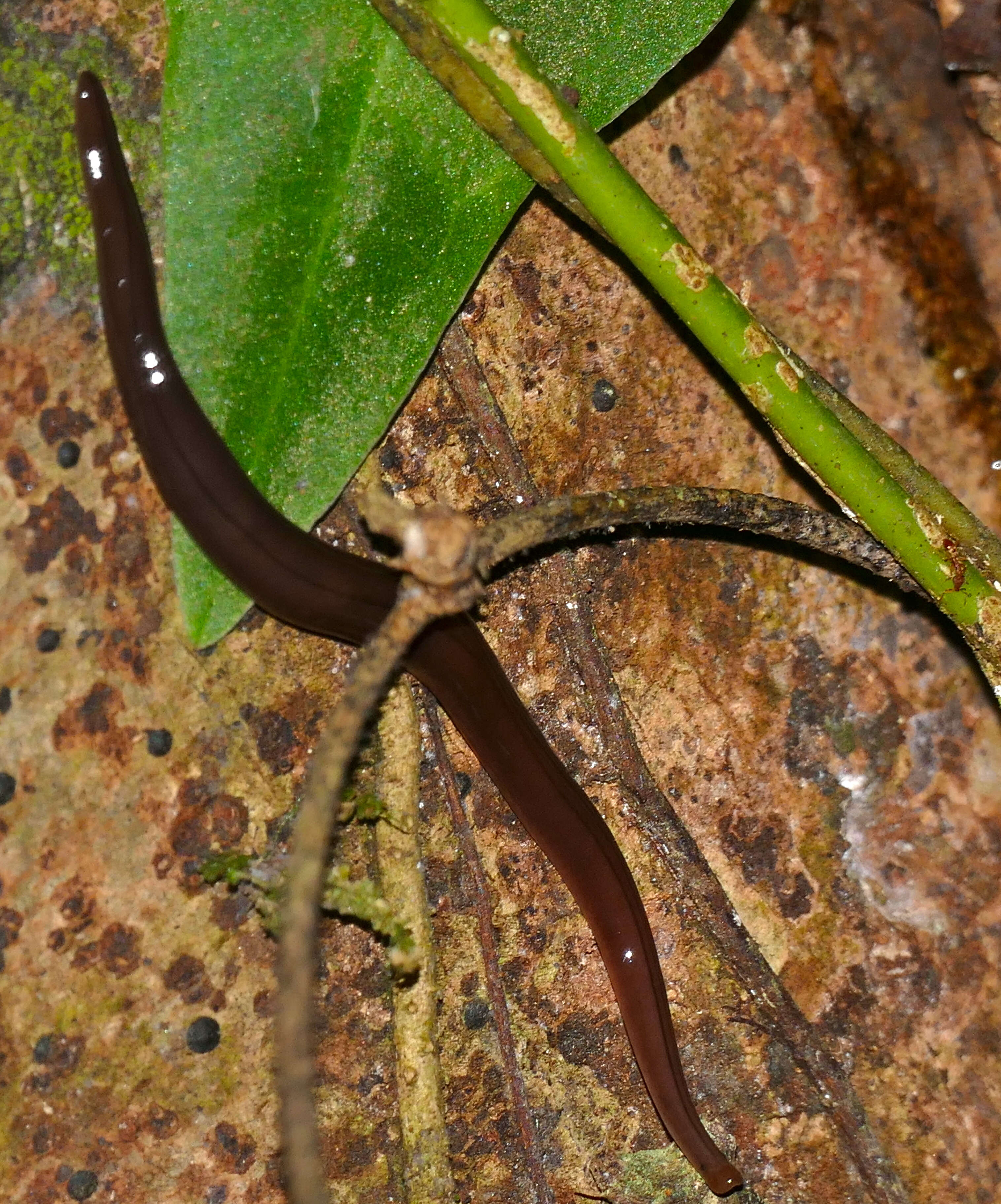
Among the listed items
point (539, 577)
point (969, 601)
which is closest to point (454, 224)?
point (539, 577)

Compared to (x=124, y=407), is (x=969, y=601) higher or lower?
lower

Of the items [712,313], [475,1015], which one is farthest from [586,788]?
[712,313]

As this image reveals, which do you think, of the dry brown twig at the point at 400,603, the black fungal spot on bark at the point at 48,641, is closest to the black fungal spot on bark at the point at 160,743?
the black fungal spot on bark at the point at 48,641

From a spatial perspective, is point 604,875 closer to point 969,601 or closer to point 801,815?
point 801,815

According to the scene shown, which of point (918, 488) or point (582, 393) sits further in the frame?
point (582, 393)

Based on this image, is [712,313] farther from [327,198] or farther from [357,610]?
[357,610]
